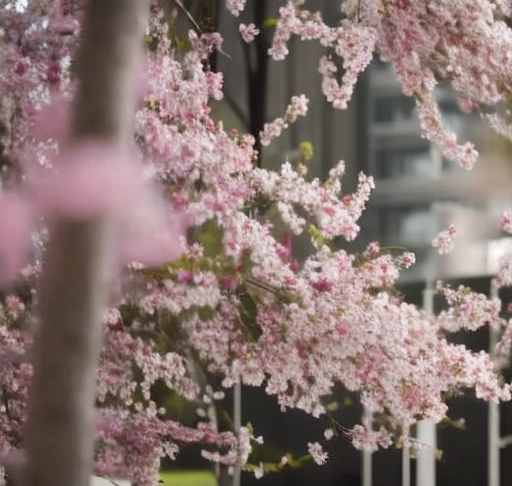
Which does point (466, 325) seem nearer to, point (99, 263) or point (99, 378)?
point (99, 378)

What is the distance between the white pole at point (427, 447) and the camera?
68.7 inches

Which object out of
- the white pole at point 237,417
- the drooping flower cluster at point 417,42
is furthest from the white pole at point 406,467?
the drooping flower cluster at point 417,42

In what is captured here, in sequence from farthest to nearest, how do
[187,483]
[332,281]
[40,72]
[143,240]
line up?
[187,483] → [332,281] → [40,72] → [143,240]

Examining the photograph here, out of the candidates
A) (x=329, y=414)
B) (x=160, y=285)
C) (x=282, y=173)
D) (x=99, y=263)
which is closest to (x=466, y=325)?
(x=329, y=414)

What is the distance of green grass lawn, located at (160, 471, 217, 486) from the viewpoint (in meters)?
1.68

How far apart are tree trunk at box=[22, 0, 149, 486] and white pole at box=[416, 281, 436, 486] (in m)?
1.24

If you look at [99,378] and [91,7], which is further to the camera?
[99,378]

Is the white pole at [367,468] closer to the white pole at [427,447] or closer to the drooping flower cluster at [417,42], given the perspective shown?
the white pole at [427,447]

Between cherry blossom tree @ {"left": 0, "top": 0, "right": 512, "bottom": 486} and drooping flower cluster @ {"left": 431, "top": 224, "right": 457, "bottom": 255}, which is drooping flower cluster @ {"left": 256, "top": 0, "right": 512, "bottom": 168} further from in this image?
drooping flower cluster @ {"left": 431, "top": 224, "right": 457, "bottom": 255}

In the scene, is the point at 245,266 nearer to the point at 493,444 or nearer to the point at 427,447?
the point at 427,447

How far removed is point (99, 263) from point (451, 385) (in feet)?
4.06

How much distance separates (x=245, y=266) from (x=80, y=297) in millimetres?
987

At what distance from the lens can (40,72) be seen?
1.47 metres

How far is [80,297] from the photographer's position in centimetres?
58
